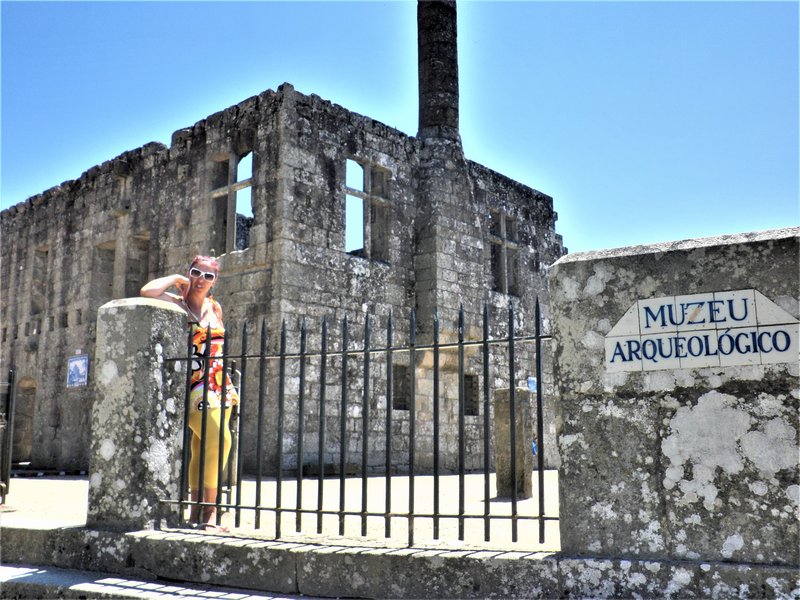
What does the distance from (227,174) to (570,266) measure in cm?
1045

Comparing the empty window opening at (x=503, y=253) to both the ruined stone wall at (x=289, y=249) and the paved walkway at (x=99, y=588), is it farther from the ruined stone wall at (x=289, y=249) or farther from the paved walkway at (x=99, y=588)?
the paved walkway at (x=99, y=588)

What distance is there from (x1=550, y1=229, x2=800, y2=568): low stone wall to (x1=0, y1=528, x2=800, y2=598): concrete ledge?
0.25ft

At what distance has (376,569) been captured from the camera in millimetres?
3568

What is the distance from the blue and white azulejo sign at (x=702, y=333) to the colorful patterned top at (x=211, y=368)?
242 cm

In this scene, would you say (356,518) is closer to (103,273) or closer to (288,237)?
(288,237)

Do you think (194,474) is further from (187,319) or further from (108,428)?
(187,319)

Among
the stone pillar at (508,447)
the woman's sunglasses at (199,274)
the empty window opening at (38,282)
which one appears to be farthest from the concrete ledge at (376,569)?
the empty window opening at (38,282)

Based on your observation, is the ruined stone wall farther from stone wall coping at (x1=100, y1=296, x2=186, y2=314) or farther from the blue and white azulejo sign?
the blue and white azulejo sign

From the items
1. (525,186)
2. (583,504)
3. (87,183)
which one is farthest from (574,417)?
(87,183)

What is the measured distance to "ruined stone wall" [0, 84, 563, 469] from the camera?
1162 centimetres

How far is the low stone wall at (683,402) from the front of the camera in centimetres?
302

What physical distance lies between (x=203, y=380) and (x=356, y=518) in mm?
1753

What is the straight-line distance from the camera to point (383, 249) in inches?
528

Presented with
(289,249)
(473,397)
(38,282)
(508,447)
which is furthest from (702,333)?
(38,282)
